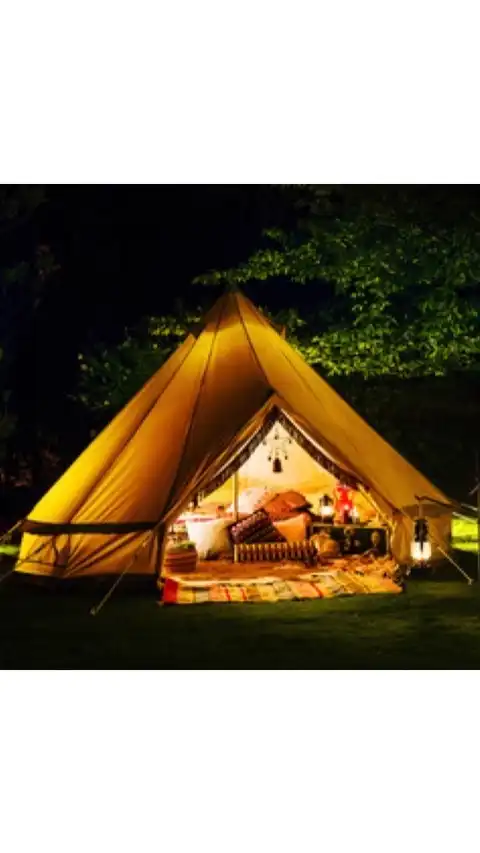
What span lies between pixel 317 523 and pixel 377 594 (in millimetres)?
1540

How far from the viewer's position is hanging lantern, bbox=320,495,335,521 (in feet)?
24.9

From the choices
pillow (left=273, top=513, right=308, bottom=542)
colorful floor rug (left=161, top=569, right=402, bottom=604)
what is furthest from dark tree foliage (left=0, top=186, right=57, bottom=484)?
colorful floor rug (left=161, top=569, right=402, bottom=604)

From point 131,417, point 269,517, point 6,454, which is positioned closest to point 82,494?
point 131,417

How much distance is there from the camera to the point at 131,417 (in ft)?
22.1

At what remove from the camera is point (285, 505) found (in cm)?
761

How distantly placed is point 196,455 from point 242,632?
1.35 meters

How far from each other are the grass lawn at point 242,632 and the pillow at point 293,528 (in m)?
1.40

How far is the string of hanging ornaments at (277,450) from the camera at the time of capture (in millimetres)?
7797

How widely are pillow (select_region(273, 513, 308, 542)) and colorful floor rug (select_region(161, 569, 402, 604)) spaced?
0.88 meters

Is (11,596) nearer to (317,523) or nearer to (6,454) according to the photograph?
(317,523)

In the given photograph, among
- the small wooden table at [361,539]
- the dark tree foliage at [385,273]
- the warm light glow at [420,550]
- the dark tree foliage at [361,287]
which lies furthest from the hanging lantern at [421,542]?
the dark tree foliage at [385,273]

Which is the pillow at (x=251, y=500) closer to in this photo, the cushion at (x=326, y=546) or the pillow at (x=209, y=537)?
the pillow at (x=209, y=537)

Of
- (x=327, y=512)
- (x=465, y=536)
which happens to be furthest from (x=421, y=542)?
(x=465, y=536)

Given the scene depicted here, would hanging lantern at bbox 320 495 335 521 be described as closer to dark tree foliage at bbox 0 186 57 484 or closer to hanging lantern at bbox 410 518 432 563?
hanging lantern at bbox 410 518 432 563
